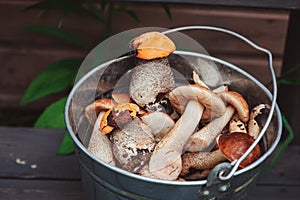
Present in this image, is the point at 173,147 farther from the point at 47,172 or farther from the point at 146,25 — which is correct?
the point at 146,25

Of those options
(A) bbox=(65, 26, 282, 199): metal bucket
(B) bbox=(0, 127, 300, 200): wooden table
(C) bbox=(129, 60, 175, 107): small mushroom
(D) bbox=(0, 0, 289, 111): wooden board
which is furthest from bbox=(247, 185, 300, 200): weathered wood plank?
(D) bbox=(0, 0, 289, 111): wooden board

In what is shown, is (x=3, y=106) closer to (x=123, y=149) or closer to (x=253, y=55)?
(x=253, y=55)

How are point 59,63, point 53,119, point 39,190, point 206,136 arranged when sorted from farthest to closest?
1. point 59,63
2. point 53,119
3. point 39,190
4. point 206,136

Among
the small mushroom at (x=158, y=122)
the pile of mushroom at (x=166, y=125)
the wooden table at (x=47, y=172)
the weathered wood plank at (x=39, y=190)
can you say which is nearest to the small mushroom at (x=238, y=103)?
the pile of mushroom at (x=166, y=125)

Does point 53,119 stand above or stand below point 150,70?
below

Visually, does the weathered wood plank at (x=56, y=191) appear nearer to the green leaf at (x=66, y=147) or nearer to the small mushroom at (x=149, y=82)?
the green leaf at (x=66, y=147)

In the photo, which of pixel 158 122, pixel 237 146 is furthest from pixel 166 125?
pixel 237 146

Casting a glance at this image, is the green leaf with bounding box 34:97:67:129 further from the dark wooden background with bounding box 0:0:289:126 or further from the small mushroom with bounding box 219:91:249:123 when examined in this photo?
the small mushroom with bounding box 219:91:249:123
